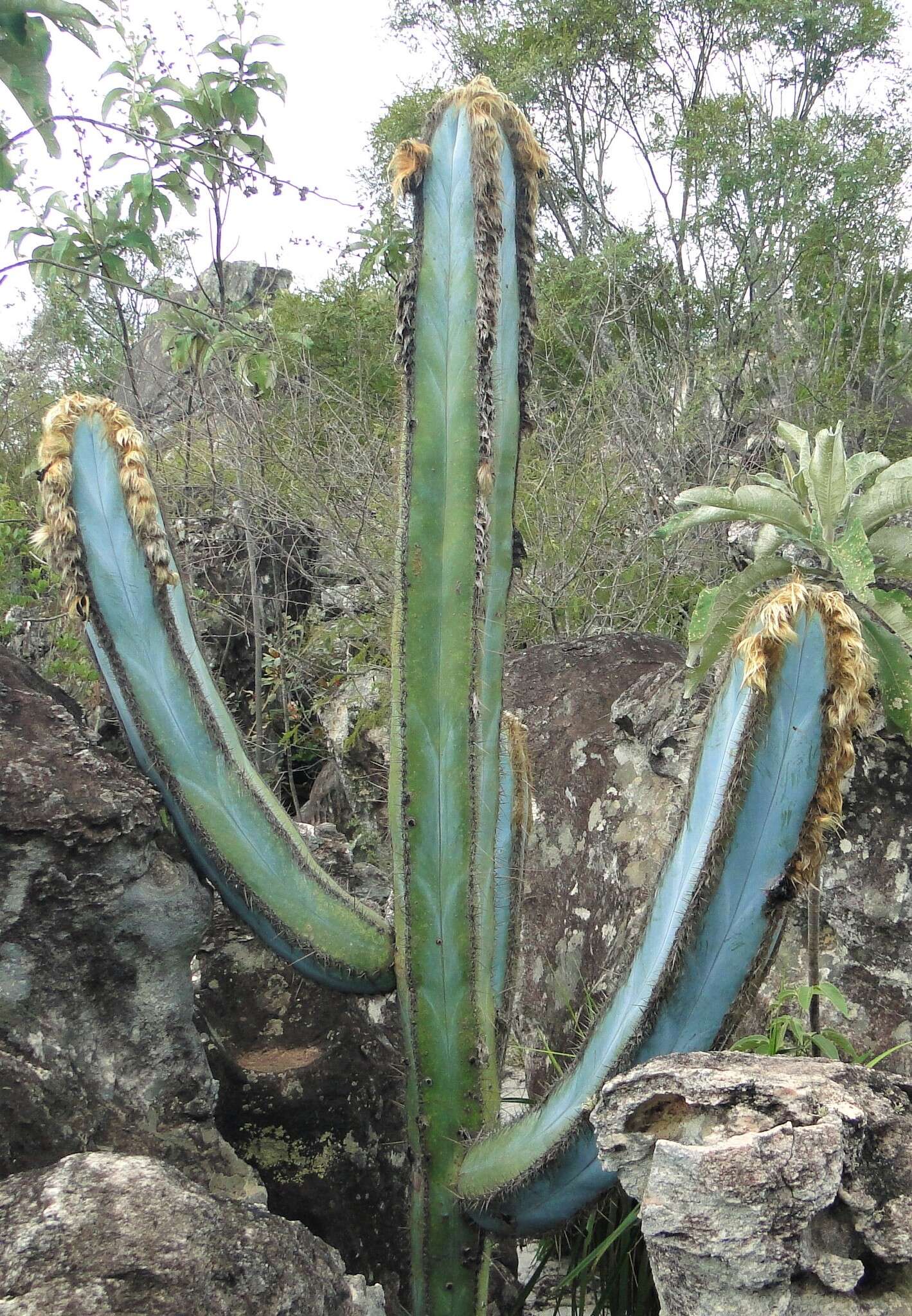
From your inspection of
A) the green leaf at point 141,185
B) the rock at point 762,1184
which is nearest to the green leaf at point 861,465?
the rock at point 762,1184

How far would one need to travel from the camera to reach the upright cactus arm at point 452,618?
1845 mm

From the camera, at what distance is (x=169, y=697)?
1923 mm

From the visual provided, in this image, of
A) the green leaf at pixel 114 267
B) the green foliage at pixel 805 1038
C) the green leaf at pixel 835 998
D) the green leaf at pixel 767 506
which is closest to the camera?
the green leaf at pixel 835 998

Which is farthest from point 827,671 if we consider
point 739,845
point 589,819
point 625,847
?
point 589,819

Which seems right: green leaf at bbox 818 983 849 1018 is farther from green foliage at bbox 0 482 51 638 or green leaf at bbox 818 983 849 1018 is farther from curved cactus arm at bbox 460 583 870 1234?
green foliage at bbox 0 482 51 638

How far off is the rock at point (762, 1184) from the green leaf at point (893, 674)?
4.44 ft

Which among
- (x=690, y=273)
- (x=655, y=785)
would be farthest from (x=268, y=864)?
(x=690, y=273)

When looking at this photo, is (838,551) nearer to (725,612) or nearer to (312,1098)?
(725,612)

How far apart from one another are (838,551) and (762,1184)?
178 cm

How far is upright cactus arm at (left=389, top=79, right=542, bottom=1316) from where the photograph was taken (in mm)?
1845

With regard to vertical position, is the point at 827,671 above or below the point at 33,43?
below

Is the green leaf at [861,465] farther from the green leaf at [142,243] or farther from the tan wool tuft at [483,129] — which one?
the green leaf at [142,243]

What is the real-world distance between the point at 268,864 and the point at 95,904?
0.30 meters

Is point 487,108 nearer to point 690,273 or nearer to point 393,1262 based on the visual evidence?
point 393,1262
